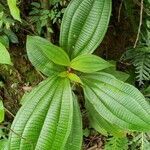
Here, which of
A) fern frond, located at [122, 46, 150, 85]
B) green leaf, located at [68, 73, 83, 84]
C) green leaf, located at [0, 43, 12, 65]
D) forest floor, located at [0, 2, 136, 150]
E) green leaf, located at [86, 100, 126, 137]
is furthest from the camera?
forest floor, located at [0, 2, 136, 150]

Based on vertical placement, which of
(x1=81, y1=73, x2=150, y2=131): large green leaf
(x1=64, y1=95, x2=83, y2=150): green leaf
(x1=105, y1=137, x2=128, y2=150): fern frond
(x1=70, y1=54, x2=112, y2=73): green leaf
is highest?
(x1=70, y1=54, x2=112, y2=73): green leaf

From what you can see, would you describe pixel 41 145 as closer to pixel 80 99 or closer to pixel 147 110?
pixel 147 110

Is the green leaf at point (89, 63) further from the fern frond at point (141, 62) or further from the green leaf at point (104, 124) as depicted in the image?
the fern frond at point (141, 62)

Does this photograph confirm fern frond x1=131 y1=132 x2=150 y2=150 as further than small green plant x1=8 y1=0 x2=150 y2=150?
Yes

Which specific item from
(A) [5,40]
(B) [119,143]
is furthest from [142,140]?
(A) [5,40]

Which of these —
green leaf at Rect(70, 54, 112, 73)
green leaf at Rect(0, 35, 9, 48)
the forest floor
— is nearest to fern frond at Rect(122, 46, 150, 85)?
the forest floor

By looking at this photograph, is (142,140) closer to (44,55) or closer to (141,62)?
(141,62)

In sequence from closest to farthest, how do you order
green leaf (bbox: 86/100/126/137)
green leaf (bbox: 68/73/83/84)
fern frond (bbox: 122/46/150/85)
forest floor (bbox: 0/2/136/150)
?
green leaf (bbox: 68/73/83/84) → green leaf (bbox: 86/100/126/137) → fern frond (bbox: 122/46/150/85) → forest floor (bbox: 0/2/136/150)

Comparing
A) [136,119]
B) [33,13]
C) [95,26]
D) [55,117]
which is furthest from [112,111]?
[33,13]

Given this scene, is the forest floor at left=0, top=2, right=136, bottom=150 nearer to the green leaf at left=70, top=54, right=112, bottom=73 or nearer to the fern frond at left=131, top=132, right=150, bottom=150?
the fern frond at left=131, top=132, right=150, bottom=150
